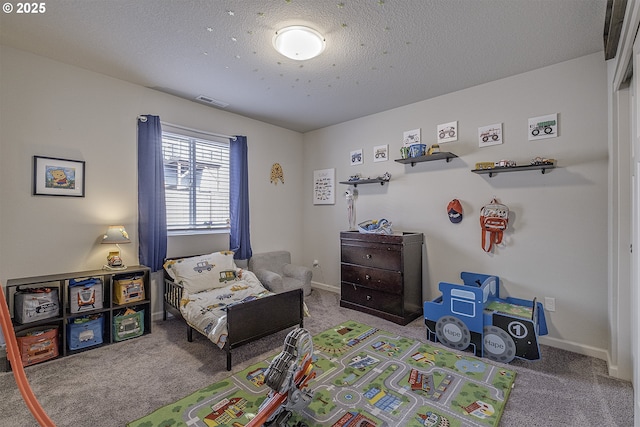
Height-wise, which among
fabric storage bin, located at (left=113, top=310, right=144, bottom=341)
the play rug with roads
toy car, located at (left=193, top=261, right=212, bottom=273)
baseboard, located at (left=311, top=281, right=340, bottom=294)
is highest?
toy car, located at (left=193, top=261, right=212, bottom=273)

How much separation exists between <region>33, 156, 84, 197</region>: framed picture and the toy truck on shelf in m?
3.62

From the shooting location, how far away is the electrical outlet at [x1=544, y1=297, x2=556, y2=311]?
274cm

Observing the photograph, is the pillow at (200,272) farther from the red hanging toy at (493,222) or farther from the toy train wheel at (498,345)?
the red hanging toy at (493,222)

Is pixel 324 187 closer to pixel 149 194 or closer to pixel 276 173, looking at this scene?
pixel 276 173

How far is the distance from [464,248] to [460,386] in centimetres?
159

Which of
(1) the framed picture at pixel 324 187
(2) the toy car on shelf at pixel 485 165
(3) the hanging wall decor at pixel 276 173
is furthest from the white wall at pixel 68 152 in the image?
(2) the toy car on shelf at pixel 485 165

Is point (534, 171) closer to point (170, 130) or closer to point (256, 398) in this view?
point (256, 398)

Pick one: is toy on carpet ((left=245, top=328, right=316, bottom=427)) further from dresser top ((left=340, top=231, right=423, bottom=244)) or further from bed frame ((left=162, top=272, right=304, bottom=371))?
dresser top ((left=340, top=231, right=423, bottom=244))

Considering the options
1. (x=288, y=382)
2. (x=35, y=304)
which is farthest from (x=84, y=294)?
(x=288, y=382)

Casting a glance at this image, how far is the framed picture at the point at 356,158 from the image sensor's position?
4262mm

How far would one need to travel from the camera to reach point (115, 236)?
2.88m

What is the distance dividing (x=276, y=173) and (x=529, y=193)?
3.31m

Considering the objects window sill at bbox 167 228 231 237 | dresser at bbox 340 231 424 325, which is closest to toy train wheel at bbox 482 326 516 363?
dresser at bbox 340 231 424 325

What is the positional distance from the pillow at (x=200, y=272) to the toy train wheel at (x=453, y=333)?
234 cm
